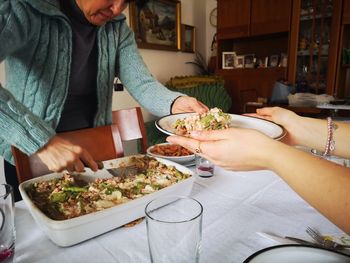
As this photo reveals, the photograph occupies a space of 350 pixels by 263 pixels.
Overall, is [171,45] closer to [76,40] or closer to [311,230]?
[76,40]

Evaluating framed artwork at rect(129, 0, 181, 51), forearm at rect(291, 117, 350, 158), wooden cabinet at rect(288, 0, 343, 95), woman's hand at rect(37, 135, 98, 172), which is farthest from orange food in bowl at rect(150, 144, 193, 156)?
wooden cabinet at rect(288, 0, 343, 95)

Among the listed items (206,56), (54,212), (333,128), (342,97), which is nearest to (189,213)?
(54,212)

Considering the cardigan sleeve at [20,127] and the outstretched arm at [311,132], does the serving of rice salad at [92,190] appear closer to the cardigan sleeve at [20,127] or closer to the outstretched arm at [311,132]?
the cardigan sleeve at [20,127]

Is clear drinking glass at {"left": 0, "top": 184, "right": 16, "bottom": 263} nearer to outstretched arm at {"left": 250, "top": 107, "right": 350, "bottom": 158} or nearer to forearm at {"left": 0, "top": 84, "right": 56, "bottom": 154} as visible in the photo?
forearm at {"left": 0, "top": 84, "right": 56, "bottom": 154}

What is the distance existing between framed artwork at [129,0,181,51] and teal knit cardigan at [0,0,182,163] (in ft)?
6.32

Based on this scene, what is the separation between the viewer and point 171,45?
3578 millimetres

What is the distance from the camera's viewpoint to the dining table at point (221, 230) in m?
0.56

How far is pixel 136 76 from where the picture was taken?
1.28 meters

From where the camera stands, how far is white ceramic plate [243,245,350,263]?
40 cm

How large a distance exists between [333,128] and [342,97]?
275 centimetres

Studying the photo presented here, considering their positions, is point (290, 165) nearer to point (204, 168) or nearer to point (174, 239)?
point (174, 239)

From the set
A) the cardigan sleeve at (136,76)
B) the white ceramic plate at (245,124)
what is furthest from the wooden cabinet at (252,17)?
the white ceramic plate at (245,124)

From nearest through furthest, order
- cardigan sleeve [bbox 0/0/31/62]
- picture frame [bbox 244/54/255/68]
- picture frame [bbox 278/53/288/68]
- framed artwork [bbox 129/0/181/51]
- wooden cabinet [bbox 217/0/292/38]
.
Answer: cardigan sleeve [bbox 0/0/31/62] → framed artwork [bbox 129/0/181/51] → wooden cabinet [bbox 217/0/292/38] → picture frame [bbox 278/53/288/68] → picture frame [bbox 244/54/255/68]

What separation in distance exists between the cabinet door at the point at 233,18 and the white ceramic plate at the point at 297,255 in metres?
3.44
